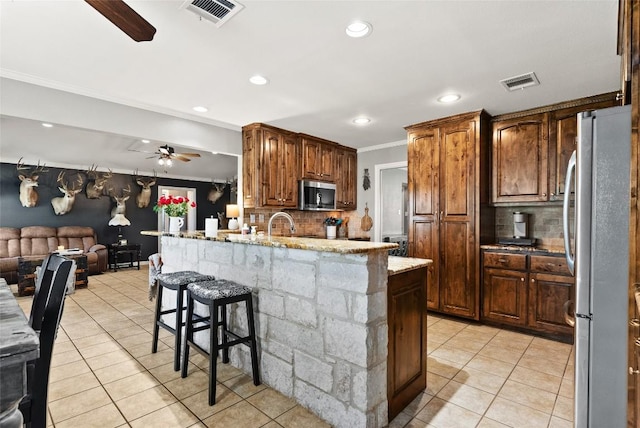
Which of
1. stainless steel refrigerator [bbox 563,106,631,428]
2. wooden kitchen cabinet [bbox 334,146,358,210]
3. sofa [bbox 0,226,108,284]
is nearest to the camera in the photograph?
stainless steel refrigerator [bbox 563,106,631,428]

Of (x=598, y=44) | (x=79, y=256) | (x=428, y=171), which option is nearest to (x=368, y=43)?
(x=598, y=44)

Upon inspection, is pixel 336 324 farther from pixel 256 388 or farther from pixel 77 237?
pixel 77 237

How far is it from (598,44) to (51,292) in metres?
3.54

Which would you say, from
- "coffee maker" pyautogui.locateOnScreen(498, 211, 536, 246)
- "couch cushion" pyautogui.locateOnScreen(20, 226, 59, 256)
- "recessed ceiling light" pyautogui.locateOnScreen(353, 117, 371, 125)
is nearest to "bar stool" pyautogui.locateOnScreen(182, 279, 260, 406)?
"recessed ceiling light" pyautogui.locateOnScreen(353, 117, 371, 125)

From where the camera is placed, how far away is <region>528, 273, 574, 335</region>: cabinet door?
10.3ft

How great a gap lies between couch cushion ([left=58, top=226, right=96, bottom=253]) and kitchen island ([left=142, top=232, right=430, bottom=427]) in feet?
19.8

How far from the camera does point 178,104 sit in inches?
139

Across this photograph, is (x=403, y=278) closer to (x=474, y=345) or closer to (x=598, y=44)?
(x=474, y=345)

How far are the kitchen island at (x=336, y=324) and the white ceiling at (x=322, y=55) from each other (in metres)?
1.43

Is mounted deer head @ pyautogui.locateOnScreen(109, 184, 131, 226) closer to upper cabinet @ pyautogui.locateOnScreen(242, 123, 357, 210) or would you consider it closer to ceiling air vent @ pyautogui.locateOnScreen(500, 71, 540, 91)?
upper cabinet @ pyautogui.locateOnScreen(242, 123, 357, 210)

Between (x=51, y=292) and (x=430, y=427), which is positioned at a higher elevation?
(x=51, y=292)

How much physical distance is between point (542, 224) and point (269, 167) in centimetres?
348

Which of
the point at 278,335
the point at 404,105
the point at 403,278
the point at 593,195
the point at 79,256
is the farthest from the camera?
the point at 79,256

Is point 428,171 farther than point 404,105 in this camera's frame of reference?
Yes
